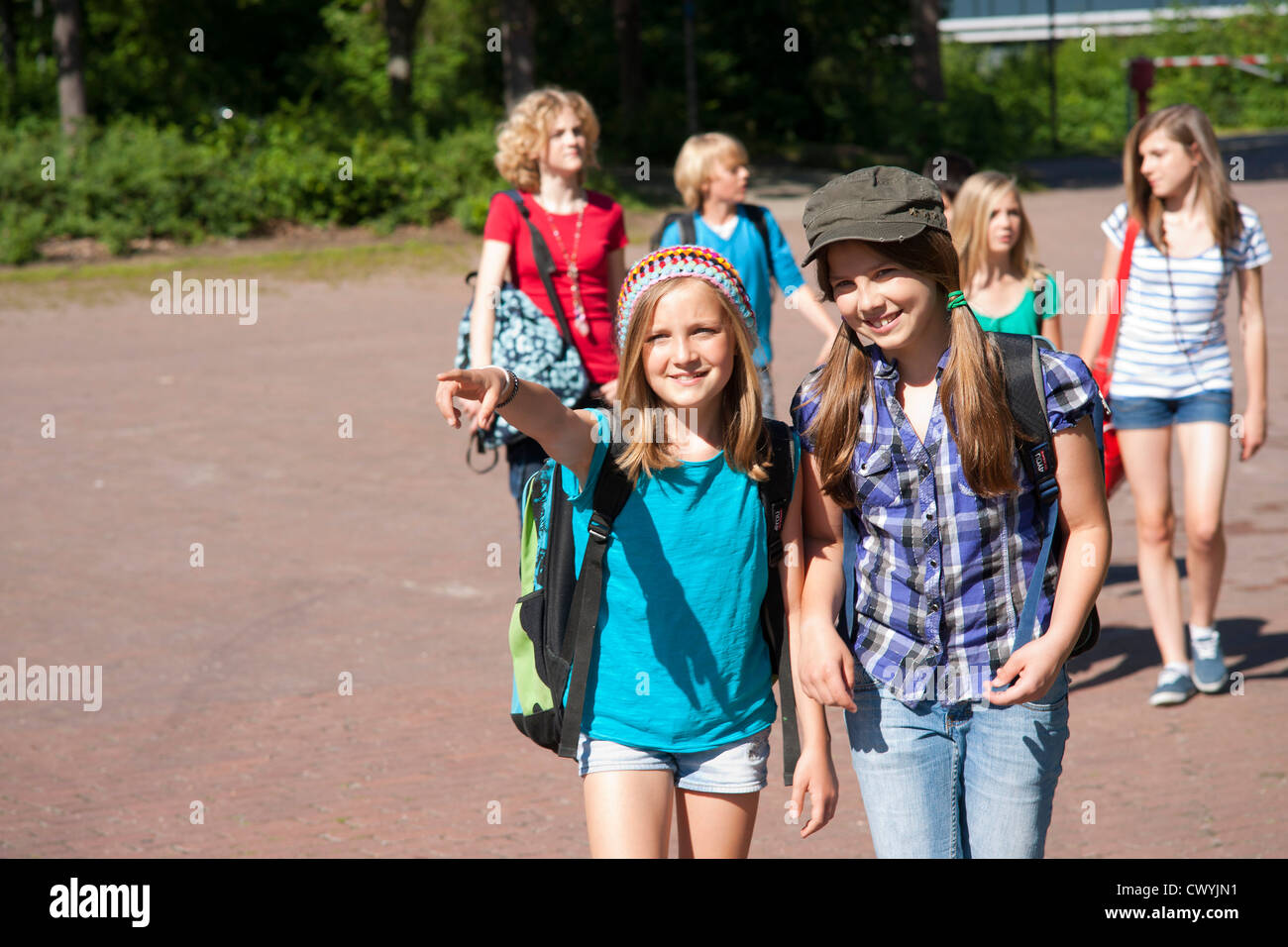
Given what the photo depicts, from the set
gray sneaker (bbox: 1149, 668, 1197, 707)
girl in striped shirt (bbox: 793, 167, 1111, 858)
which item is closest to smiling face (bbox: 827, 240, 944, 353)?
girl in striped shirt (bbox: 793, 167, 1111, 858)

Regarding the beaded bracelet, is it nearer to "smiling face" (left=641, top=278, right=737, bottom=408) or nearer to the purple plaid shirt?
"smiling face" (left=641, top=278, right=737, bottom=408)

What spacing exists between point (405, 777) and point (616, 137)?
87.2 feet

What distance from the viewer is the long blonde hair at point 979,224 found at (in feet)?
16.3

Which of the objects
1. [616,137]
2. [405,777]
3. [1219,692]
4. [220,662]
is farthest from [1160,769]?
[616,137]

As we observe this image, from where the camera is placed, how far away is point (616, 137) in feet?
97.9

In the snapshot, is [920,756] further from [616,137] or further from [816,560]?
[616,137]

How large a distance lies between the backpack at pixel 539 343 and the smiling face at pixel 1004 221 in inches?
62.3

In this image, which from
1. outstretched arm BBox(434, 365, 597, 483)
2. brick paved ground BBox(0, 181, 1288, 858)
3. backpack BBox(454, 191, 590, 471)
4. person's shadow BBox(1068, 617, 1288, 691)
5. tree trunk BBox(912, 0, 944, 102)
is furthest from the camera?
tree trunk BBox(912, 0, 944, 102)

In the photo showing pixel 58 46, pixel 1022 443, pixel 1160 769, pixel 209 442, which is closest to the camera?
pixel 1022 443

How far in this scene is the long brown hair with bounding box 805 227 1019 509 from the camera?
2434mm

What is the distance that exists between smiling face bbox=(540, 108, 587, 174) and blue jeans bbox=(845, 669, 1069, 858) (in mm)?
3005

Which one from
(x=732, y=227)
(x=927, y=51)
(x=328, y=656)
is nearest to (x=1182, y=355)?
(x=732, y=227)

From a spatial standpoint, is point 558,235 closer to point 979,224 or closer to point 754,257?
point 754,257

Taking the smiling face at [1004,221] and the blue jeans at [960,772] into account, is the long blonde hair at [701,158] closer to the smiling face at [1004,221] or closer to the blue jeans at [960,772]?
the smiling face at [1004,221]
